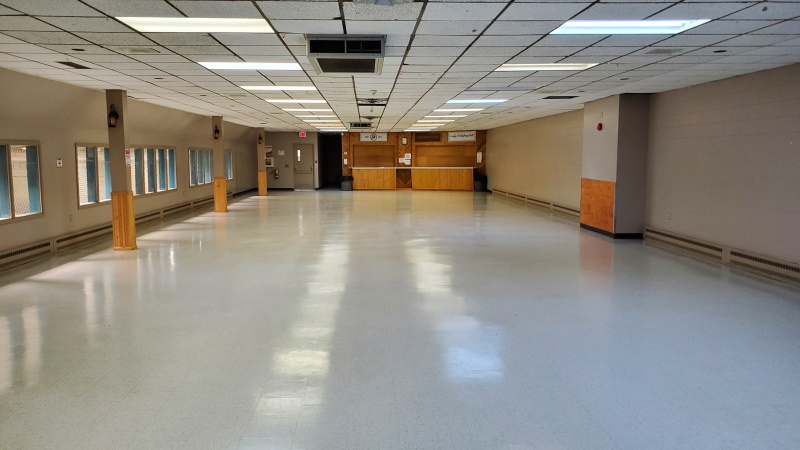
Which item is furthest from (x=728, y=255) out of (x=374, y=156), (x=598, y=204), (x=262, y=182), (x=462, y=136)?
(x=374, y=156)

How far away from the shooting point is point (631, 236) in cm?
1059

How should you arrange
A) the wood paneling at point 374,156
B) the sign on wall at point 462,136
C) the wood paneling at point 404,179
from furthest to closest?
the wood paneling at point 374,156
the wood paneling at point 404,179
the sign on wall at point 462,136

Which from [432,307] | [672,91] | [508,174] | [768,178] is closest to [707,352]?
[432,307]

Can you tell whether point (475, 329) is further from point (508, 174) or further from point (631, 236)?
point (508, 174)

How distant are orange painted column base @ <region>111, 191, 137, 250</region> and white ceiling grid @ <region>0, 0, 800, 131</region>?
75.0 inches

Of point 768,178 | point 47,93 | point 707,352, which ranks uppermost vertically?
point 47,93

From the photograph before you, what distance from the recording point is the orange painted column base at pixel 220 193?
15.2 metres

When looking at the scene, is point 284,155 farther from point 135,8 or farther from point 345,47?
point 135,8

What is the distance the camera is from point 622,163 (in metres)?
10.4

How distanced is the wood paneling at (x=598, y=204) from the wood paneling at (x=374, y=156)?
46.3ft

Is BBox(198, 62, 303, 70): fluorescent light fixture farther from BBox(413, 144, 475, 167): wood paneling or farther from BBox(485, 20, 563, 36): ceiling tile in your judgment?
BBox(413, 144, 475, 167): wood paneling

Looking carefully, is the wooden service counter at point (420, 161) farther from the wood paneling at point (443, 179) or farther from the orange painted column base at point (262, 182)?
the orange painted column base at point (262, 182)

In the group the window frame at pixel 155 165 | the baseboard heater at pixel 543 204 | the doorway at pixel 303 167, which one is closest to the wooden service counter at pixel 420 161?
the doorway at pixel 303 167

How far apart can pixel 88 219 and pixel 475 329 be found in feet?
28.8
